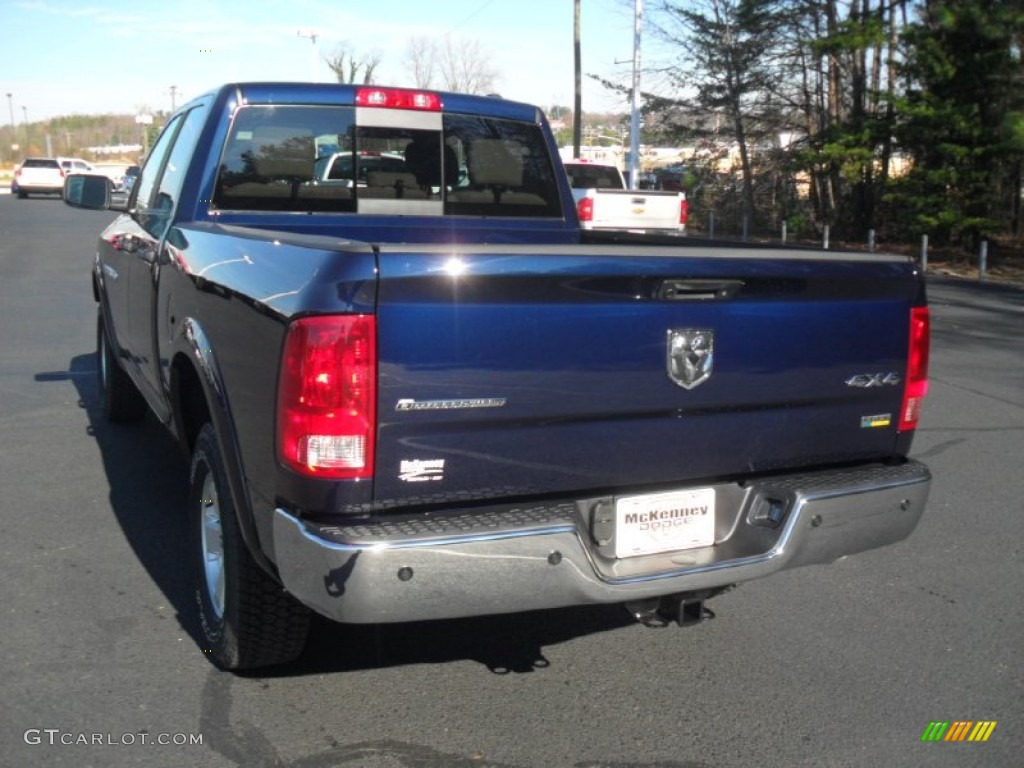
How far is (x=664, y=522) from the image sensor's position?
3393 mm

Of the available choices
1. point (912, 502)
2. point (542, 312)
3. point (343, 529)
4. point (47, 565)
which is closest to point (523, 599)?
point (343, 529)

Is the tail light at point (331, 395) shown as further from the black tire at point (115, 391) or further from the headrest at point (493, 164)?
the black tire at point (115, 391)

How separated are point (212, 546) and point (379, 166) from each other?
7.38ft

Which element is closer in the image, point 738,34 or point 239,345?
point 239,345

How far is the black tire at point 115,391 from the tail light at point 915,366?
485 centimetres

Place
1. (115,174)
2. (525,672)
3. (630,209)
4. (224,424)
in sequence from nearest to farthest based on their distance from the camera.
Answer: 1. (224,424)
2. (525,672)
3. (630,209)
4. (115,174)

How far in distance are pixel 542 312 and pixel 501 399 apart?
0.27m

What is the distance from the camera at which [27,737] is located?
3371mm

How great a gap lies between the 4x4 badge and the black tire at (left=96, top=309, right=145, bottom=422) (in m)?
4.58

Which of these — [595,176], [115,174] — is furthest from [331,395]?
[115,174]

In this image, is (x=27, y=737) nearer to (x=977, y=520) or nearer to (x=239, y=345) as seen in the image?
(x=239, y=345)

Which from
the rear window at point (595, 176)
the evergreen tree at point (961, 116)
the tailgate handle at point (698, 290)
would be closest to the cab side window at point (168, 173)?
the tailgate handle at point (698, 290)

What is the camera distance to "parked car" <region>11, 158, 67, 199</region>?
46.2 meters

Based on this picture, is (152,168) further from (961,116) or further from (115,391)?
(961,116)
